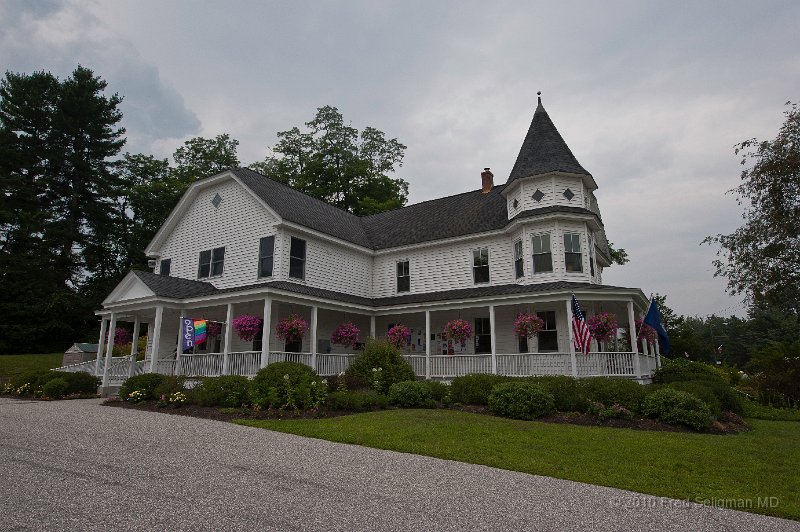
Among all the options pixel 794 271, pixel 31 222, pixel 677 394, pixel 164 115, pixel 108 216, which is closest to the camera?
pixel 677 394

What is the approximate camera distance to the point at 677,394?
38.4 ft

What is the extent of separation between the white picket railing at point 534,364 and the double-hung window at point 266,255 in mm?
9446

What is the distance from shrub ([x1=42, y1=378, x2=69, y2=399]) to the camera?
56.0 feet

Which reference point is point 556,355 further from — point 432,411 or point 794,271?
point 794,271

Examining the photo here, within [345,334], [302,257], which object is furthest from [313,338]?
[302,257]

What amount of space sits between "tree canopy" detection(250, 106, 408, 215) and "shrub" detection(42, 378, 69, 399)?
2411 centimetres

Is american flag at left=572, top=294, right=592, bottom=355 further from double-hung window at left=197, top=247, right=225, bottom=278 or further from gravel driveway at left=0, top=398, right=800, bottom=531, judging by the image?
double-hung window at left=197, top=247, right=225, bottom=278

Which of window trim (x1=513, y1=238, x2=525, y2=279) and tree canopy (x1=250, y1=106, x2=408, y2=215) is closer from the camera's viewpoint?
window trim (x1=513, y1=238, x2=525, y2=279)

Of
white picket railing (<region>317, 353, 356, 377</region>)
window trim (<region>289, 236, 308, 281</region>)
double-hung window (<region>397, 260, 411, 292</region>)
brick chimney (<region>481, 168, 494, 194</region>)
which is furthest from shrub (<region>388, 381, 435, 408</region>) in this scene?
brick chimney (<region>481, 168, 494, 194</region>)

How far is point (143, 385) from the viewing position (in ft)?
50.1

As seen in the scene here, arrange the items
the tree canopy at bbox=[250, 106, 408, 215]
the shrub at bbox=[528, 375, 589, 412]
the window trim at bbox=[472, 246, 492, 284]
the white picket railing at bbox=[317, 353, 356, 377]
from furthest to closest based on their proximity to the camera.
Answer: the tree canopy at bbox=[250, 106, 408, 215], the window trim at bbox=[472, 246, 492, 284], the white picket railing at bbox=[317, 353, 356, 377], the shrub at bbox=[528, 375, 589, 412]

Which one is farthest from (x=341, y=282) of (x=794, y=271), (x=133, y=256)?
(x=133, y=256)

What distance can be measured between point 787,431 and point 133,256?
42055 millimetres

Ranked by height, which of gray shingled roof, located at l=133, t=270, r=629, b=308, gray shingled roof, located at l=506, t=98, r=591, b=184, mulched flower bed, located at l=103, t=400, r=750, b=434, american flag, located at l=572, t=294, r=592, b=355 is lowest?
mulched flower bed, located at l=103, t=400, r=750, b=434
